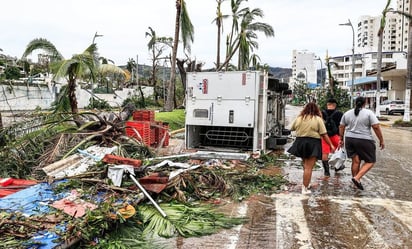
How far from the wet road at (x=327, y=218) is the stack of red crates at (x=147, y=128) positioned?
197 inches

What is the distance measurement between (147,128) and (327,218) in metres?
7.35

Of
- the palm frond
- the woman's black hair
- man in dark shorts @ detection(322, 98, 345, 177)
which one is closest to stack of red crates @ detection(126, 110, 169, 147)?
the palm frond

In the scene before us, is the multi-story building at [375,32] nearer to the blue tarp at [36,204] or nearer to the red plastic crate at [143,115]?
the red plastic crate at [143,115]

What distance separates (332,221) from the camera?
18.3 feet

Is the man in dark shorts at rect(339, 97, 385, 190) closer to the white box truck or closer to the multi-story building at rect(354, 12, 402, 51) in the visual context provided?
the white box truck

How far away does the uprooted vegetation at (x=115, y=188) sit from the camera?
450 cm

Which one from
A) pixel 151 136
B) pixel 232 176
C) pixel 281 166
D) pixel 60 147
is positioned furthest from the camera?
pixel 151 136

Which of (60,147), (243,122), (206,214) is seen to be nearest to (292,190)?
(206,214)

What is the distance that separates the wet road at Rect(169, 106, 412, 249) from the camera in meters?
4.81

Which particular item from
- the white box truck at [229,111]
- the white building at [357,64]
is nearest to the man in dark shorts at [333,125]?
the white box truck at [229,111]

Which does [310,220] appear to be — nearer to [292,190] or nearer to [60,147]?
[292,190]

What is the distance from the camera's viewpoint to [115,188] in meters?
5.94

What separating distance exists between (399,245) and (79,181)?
4632 mm

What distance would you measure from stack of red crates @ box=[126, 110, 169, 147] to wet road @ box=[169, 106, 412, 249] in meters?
5.01
